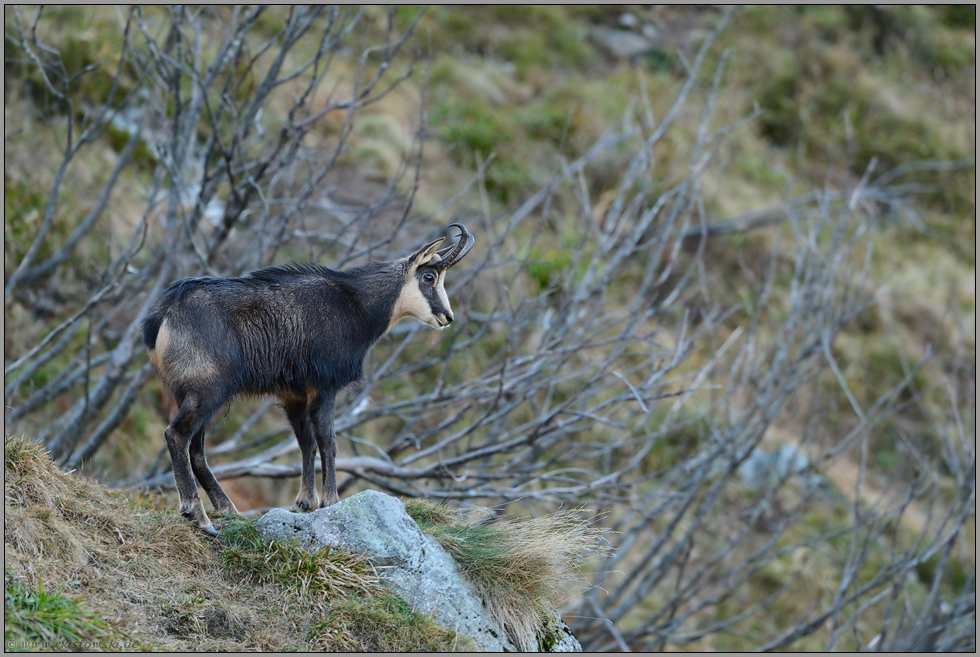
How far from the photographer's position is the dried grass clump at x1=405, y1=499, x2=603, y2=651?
20.0 ft

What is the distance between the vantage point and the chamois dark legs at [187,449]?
228 inches

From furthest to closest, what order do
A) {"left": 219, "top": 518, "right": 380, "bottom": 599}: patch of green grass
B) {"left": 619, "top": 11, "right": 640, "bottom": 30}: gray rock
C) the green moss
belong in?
{"left": 619, "top": 11, "right": 640, "bottom": 30}: gray rock < the green moss < {"left": 219, "top": 518, "right": 380, "bottom": 599}: patch of green grass

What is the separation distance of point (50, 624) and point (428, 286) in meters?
3.37

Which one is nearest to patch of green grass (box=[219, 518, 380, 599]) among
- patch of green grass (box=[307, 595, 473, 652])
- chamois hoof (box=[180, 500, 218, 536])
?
patch of green grass (box=[307, 595, 473, 652])

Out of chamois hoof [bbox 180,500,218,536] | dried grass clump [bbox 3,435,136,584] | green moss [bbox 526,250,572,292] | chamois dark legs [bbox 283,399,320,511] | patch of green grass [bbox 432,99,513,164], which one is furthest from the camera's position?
patch of green grass [bbox 432,99,513,164]

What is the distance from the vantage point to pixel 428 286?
265 inches

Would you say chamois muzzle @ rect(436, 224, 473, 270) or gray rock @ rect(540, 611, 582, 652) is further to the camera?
chamois muzzle @ rect(436, 224, 473, 270)

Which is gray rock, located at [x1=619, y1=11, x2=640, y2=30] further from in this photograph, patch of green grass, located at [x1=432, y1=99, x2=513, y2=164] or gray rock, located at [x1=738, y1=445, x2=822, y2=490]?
gray rock, located at [x1=738, y1=445, x2=822, y2=490]

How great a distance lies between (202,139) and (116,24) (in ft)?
7.60

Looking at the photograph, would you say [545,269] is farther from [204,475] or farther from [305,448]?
[204,475]

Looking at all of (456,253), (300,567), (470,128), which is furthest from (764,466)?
(300,567)

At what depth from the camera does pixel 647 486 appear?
1561 cm

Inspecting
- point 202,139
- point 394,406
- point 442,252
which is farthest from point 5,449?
point 202,139

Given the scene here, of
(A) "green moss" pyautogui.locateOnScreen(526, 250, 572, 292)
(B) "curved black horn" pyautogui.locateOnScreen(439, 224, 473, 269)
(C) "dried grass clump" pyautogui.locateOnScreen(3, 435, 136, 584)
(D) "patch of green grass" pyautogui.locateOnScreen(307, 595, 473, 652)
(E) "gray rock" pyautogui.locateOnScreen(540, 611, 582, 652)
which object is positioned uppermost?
(B) "curved black horn" pyautogui.locateOnScreen(439, 224, 473, 269)
